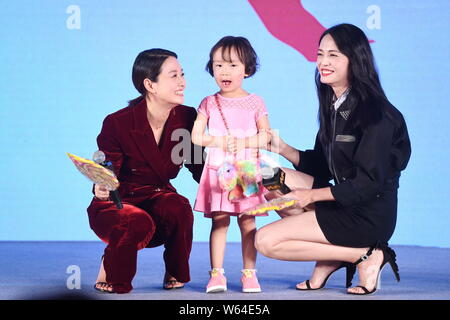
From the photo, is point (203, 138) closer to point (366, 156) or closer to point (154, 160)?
point (154, 160)

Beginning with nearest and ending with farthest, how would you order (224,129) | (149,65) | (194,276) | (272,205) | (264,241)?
(272,205)
(264,241)
(224,129)
(149,65)
(194,276)

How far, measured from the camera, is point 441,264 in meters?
4.29

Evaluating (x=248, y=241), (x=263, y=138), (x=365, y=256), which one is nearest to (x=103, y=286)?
(x=248, y=241)

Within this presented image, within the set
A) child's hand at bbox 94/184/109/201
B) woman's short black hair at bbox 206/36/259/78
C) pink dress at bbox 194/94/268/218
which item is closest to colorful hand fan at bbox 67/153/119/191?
child's hand at bbox 94/184/109/201

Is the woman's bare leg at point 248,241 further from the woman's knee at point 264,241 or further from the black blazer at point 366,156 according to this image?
the black blazer at point 366,156

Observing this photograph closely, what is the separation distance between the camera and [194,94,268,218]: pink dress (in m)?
3.19

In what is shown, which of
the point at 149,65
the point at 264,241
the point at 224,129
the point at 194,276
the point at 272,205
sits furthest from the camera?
the point at 194,276

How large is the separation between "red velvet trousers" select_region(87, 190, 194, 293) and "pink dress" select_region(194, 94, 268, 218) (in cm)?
11

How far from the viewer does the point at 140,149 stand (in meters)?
3.30

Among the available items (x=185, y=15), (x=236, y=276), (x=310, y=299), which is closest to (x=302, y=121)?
(x=185, y=15)

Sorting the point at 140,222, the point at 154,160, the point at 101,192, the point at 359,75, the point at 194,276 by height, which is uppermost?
the point at 359,75

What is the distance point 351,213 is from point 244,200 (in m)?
0.42

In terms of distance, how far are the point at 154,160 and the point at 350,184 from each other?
829 millimetres

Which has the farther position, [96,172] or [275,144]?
[275,144]
